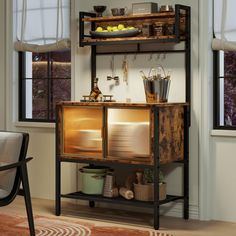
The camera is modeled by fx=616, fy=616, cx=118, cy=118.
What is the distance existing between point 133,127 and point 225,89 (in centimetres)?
87

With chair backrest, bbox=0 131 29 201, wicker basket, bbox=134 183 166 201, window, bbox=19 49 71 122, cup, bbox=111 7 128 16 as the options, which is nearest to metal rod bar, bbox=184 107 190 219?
wicker basket, bbox=134 183 166 201

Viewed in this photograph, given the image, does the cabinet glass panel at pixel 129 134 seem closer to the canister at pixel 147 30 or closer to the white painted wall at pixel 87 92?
the white painted wall at pixel 87 92

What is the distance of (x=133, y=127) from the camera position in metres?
4.98

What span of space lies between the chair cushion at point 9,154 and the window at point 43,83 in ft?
5.70

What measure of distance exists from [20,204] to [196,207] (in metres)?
1.71

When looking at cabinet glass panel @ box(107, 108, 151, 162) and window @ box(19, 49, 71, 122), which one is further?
window @ box(19, 49, 71, 122)

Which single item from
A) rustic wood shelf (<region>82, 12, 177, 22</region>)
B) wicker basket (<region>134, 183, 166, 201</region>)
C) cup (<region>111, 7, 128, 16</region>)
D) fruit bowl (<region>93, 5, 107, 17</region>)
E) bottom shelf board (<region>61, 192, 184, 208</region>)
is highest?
fruit bowl (<region>93, 5, 107, 17</region>)

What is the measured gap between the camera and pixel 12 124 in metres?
6.30

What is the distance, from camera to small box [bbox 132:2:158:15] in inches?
204

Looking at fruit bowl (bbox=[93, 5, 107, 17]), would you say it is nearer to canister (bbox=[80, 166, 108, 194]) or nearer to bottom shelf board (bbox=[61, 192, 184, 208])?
canister (bbox=[80, 166, 108, 194])

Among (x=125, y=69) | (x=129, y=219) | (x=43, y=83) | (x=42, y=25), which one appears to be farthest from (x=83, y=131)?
(x=42, y=25)

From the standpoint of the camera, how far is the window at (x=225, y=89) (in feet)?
16.9

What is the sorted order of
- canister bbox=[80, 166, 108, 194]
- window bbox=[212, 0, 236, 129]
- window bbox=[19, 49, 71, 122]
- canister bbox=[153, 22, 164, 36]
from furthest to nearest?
window bbox=[19, 49, 71, 122], canister bbox=[80, 166, 108, 194], canister bbox=[153, 22, 164, 36], window bbox=[212, 0, 236, 129]

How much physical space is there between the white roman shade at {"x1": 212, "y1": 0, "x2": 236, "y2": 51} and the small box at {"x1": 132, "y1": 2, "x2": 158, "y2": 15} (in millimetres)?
517
